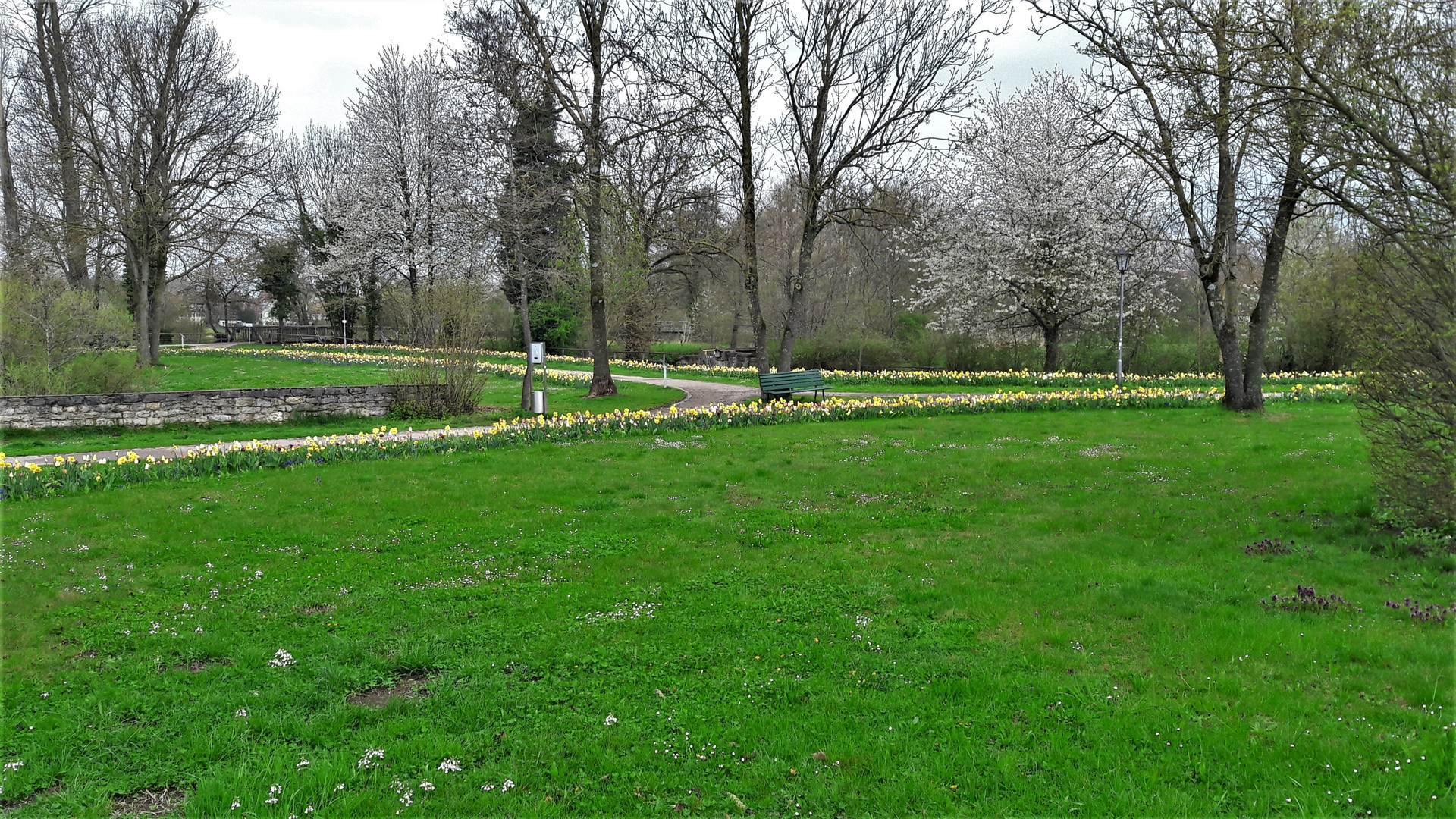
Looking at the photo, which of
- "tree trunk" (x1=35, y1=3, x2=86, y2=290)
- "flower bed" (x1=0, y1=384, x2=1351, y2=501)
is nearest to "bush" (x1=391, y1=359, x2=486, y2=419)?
"flower bed" (x1=0, y1=384, x2=1351, y2=501)

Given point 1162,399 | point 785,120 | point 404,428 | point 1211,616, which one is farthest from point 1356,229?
point 404,428

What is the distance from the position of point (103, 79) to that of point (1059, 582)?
3311 cm

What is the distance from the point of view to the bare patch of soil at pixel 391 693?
3.92 meters

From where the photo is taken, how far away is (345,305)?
39.0 metres

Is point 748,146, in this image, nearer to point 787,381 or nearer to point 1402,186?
point 787,381

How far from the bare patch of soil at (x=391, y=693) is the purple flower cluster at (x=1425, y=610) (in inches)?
234

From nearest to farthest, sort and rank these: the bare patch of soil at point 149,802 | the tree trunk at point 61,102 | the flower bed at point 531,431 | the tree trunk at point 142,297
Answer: the bare patch of soil at point 149,802 → the flower bed at point 531,431 → the tree trunk at point 61,102 → the tree trunk at point 142,297

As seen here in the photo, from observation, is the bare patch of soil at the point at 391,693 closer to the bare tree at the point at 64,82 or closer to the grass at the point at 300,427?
the grass at the point at 300,427

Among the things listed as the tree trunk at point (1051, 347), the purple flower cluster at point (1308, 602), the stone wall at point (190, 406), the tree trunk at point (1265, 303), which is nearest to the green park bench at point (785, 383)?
the stone wall at point (190, 406)

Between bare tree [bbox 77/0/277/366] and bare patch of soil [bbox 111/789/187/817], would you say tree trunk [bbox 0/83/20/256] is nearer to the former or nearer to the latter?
bare tree [bbox 77/0/277/366]

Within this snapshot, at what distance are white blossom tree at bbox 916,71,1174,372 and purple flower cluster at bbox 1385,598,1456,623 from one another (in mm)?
19029

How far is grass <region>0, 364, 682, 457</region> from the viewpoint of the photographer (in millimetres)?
12250

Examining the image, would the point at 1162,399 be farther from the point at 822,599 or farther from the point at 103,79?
the point at 103,79

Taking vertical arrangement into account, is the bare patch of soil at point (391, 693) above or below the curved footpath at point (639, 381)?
below
